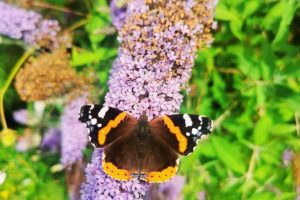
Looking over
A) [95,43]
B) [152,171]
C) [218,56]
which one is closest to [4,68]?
[95,43]

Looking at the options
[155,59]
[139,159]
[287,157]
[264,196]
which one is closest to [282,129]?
[287,157]

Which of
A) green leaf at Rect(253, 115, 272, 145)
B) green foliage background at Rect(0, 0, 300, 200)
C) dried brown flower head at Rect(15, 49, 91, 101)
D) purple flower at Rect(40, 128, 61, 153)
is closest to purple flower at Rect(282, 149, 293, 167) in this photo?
green foliage background at Rect(0, 0, 300, 200)

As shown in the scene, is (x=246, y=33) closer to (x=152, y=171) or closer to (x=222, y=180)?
(x=222, y=180)

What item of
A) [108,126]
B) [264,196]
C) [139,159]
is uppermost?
[108,126]

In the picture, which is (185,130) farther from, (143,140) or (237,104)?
(237,104)

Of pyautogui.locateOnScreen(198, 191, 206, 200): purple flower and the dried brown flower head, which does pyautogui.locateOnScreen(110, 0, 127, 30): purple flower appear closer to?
the dried brown flower head
